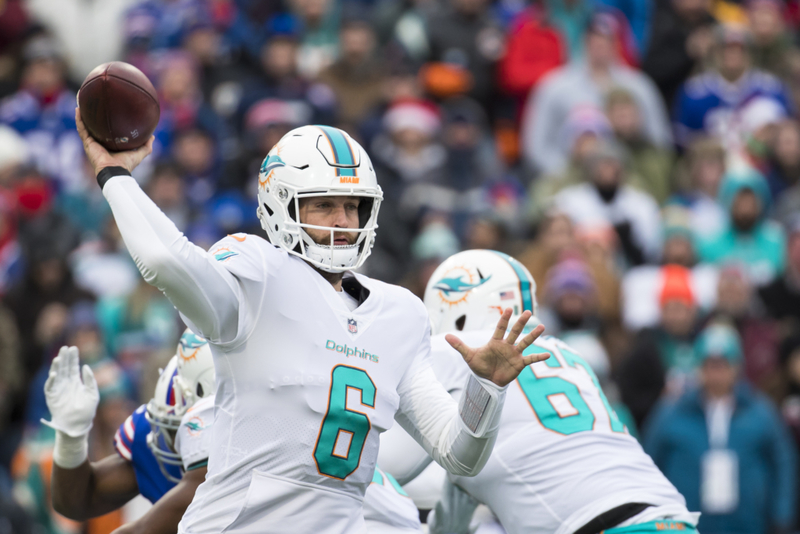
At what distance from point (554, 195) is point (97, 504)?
629cm

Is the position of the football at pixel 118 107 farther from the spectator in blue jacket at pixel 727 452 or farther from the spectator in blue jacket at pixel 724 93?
the spectator in blue jacket at pixel 724 93

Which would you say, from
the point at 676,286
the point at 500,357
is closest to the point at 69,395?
the point at 500,357

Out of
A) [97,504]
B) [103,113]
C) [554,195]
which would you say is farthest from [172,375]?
[554,195]

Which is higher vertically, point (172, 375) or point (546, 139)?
point (546, 139)

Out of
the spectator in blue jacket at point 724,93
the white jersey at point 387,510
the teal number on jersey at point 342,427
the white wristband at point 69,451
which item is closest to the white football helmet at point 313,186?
the teal number on jersey at point 342,427

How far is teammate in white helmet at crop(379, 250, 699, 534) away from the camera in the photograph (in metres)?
4.84

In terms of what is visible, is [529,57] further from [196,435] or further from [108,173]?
[108,173]

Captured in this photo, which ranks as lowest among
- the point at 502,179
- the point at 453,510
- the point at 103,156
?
the point at 453,510

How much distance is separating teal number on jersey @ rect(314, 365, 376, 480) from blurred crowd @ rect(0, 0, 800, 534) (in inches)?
187

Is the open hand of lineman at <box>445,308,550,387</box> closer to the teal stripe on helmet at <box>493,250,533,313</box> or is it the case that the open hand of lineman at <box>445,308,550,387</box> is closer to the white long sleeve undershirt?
the white long sleeve undershirt

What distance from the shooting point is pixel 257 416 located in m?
3.96

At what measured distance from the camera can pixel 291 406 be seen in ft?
13.0

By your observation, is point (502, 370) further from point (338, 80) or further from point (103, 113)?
point (338, 80)

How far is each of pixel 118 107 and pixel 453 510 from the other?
8.11ft
